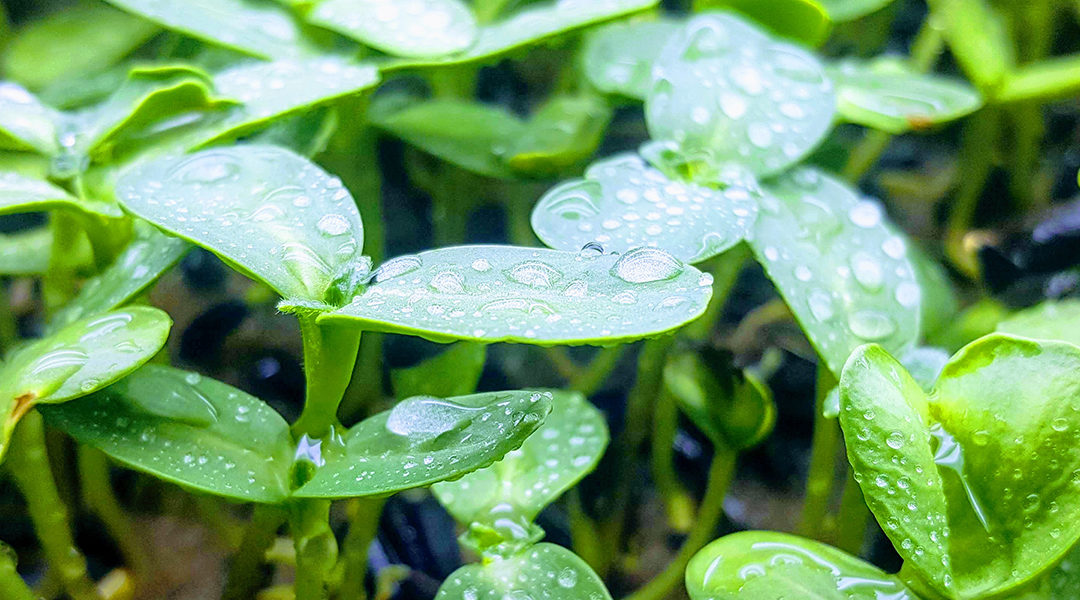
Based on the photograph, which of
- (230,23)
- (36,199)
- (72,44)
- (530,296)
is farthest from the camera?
(72,44)

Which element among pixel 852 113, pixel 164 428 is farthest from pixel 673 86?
pixel 164 428

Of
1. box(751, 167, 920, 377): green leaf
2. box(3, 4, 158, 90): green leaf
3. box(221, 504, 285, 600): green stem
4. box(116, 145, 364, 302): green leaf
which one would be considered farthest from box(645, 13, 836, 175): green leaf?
box(3, 4, 158, 90): green leaf

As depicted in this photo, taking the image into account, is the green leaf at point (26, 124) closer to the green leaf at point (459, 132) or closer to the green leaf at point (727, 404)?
the green leaf at point (459, 132)

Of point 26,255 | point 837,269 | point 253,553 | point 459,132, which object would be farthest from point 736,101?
point 26,255

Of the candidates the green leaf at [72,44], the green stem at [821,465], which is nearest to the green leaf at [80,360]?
the green stem at [821,465]

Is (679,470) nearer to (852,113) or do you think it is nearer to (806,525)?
(806,525)

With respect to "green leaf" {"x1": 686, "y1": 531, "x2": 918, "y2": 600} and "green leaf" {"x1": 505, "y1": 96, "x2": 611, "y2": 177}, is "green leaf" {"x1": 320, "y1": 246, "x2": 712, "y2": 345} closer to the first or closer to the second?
"green leaf" {"x1": 686, "y1": 531, "x2": 918, "y2": 600}

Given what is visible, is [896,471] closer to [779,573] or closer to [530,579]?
[779,573]

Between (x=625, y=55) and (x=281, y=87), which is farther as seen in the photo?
(x=625, y=55)

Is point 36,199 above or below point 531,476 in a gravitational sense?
above
